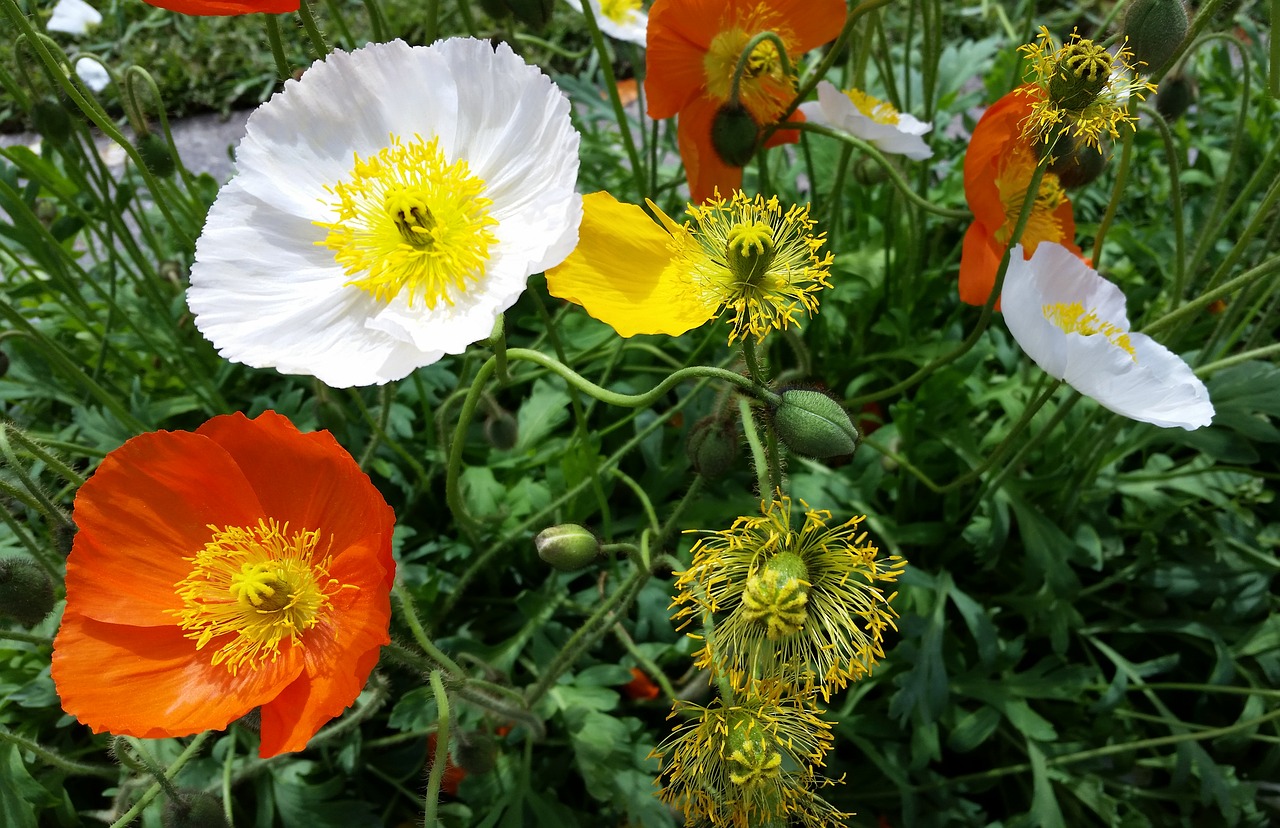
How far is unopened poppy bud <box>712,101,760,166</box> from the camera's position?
1.13 m

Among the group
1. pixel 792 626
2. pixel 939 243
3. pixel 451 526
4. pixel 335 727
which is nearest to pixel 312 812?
pixel 335 727

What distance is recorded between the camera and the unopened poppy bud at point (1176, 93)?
59.8 inches

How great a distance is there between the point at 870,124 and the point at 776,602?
0.74m

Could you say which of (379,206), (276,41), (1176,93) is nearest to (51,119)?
(276,41)

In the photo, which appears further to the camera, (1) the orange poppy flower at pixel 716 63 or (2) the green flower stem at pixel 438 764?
(1) the orange poppy flower at pixel 716 63

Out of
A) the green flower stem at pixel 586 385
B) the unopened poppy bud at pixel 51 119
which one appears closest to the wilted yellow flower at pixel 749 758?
the green flower stem at pixel 586 385

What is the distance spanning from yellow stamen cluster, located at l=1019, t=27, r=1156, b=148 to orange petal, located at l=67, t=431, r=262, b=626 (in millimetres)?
982

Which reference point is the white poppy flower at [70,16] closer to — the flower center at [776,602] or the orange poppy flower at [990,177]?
the orange poppy flower at [990,177]

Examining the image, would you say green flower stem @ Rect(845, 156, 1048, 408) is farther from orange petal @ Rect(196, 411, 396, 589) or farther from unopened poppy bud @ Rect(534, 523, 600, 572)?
orange petal @ Rect(196, 411, 396, 589)

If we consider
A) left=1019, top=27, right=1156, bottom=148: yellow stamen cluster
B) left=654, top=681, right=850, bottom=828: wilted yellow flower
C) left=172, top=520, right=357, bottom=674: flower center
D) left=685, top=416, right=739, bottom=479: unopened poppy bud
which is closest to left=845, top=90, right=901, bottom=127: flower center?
left=1019, top=27, right=1156, bottom=148: yellow stamen cluster

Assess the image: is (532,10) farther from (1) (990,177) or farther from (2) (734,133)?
(1) (990,177)

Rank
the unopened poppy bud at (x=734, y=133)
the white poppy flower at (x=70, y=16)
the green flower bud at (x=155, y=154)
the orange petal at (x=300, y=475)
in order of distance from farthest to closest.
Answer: the white poppy flower at (x=70, y=16), the green flower bud at (x=155, y=154), the unopened poppy bud at (x=734, y=133), the orange petal at (x=300, y=475)

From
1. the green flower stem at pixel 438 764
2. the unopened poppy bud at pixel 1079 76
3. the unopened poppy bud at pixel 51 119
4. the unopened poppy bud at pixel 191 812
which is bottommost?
the unopened poppy bud at pixel 191 812

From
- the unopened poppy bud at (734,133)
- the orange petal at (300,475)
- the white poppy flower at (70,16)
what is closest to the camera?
the orange petal at (300,475)
